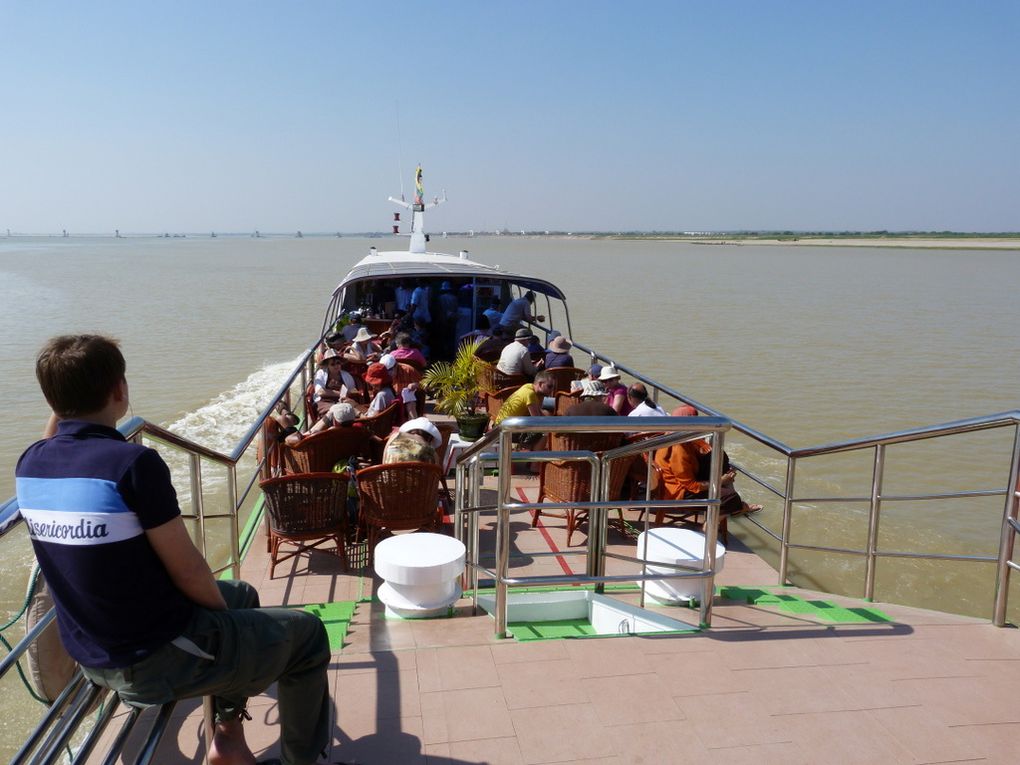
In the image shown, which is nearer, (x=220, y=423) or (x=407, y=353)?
(x=407, y=353)

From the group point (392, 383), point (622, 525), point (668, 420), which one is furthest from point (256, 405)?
point (668, 420)

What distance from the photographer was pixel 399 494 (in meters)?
5.11

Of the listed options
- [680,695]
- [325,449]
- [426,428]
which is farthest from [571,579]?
[325,449]

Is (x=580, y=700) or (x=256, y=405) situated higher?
(x=580, y=700)

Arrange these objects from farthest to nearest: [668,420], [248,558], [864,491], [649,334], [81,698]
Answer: [649,334] < [864,491] < [248,558] < [668,420] < [81,698]

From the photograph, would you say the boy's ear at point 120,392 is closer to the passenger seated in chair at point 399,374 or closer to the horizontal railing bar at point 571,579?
the horizontal railing bar at point 571,579

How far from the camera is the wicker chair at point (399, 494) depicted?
5016 mm

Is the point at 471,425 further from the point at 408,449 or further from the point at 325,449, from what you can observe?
the point at 408,449

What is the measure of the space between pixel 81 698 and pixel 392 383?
20.6ft

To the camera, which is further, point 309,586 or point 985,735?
point 309,586

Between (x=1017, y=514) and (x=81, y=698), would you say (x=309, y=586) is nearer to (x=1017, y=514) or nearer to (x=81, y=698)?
(x=81, y=698)

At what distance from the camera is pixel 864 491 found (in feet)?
30.4

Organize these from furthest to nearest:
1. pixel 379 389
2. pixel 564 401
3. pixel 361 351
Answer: pixel 361 351
pixel 379 389
pixel 564 401

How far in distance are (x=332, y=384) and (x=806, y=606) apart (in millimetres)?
5870
